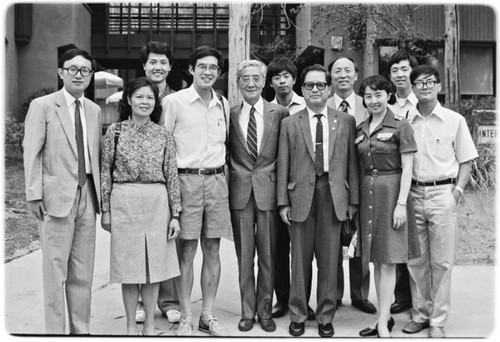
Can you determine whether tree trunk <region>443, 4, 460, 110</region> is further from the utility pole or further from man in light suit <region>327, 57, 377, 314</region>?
man in light suit <region>327, 57, 377, 314</region>

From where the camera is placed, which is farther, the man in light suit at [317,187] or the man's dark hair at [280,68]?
the man's dark hair at [280,68]

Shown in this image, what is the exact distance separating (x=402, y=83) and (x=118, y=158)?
8.82ft

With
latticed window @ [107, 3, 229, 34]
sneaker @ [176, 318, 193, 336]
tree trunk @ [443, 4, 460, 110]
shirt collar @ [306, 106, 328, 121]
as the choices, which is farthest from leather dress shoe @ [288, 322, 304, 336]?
latticed window @ [107, 3, 229, 34]

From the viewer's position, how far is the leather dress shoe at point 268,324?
4.29 metres

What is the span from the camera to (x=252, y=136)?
434 centimetres

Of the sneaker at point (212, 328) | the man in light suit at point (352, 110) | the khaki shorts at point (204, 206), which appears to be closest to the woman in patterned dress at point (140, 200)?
the khaki shorts at point (204, 206)

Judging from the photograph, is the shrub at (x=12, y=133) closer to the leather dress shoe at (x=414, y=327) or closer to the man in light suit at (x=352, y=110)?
the man in light suit at (x=352, y=110)

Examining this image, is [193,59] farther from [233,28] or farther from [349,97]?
[233,28]

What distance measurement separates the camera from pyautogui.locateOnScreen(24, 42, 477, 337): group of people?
382 cm

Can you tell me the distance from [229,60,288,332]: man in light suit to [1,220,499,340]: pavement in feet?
0.93

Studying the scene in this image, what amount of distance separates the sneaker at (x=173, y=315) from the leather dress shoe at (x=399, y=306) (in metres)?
1.97

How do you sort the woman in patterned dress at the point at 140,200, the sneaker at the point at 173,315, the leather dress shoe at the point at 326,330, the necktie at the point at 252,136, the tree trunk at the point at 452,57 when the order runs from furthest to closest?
the tree trunk at the point at 452,57
the sneaker at the point at 173,315
the necktie at the point at 252,136
the leather dress shoe at the point at 326,330
the woman in patterned dress at the point at 140,200

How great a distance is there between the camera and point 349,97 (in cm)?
500

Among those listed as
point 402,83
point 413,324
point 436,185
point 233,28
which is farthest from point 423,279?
point 233,28
